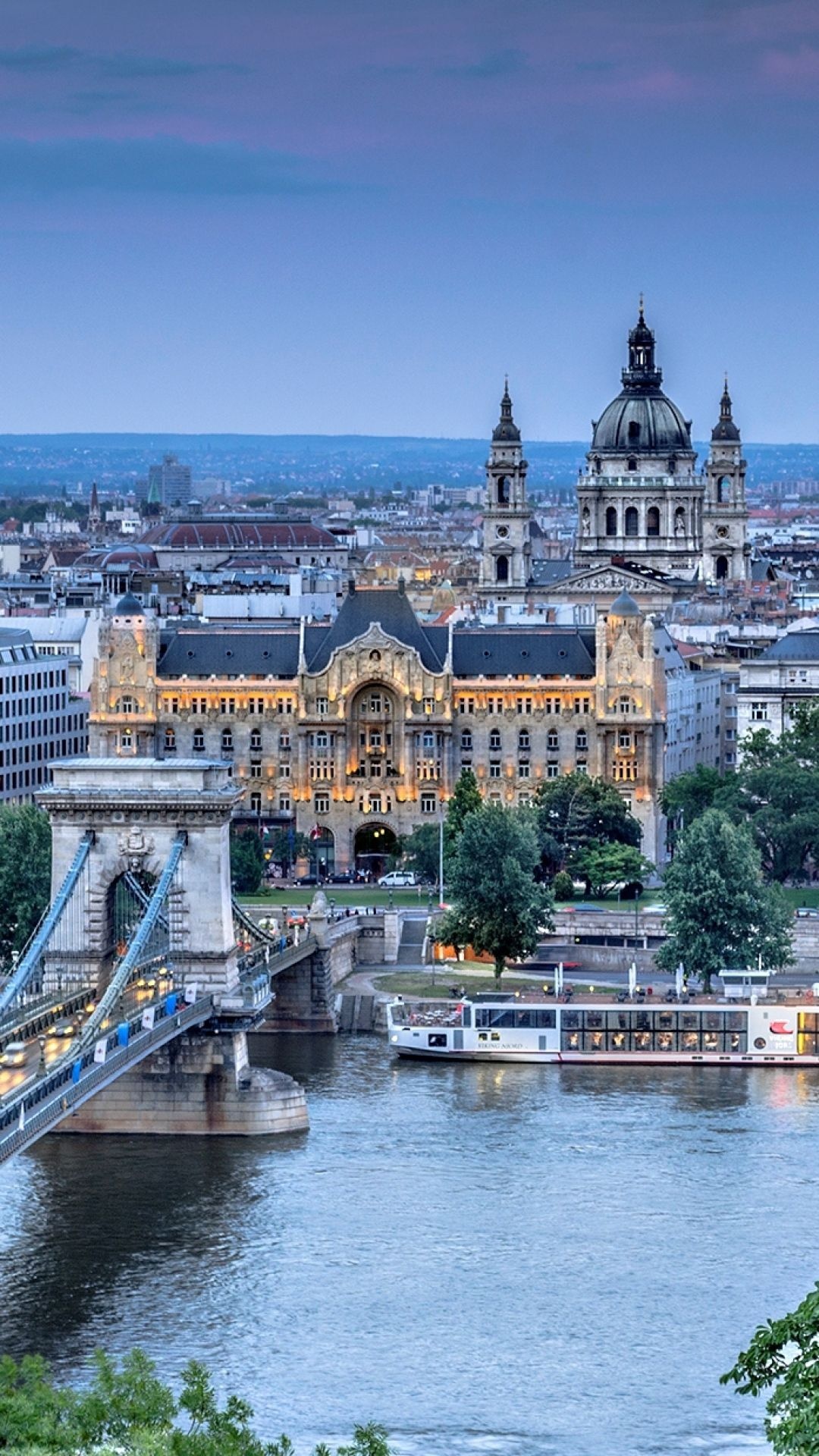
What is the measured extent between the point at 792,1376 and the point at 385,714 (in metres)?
92.3

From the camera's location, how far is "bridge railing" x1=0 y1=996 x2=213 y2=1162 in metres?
70.8

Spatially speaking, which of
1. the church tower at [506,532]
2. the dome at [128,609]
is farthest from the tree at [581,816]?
the church tower at [506,532]

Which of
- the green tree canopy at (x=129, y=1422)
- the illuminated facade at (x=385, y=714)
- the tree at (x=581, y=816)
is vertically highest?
the illuminated facade at (x=385, y=714)

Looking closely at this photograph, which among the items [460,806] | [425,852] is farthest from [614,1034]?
[460,806]

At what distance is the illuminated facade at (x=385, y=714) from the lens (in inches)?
5423

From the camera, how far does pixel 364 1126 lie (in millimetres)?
86625

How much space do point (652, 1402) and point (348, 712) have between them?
75.1 m

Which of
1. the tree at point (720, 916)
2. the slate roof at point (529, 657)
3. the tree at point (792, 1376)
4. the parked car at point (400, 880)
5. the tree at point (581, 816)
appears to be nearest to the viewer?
the tree at point (792, 1376)

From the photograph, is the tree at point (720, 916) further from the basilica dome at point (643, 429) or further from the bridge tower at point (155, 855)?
the basilica dome at point (643, 429)

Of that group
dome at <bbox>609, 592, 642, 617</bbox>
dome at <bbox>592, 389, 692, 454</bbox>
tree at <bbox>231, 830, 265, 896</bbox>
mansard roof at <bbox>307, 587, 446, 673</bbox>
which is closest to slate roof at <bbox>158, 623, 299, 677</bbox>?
mansard roof at <bbox>307, 587, 446, 673</bbox>

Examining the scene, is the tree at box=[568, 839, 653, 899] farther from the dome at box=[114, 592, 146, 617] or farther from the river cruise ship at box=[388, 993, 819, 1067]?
the river cruise ship at box=[388, 993, 819, 1067]

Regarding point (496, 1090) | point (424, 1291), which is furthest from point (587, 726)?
point (424, 1291)

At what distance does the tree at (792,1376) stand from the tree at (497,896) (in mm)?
56717

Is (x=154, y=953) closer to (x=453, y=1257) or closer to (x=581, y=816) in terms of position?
(x=453, y=1257)
